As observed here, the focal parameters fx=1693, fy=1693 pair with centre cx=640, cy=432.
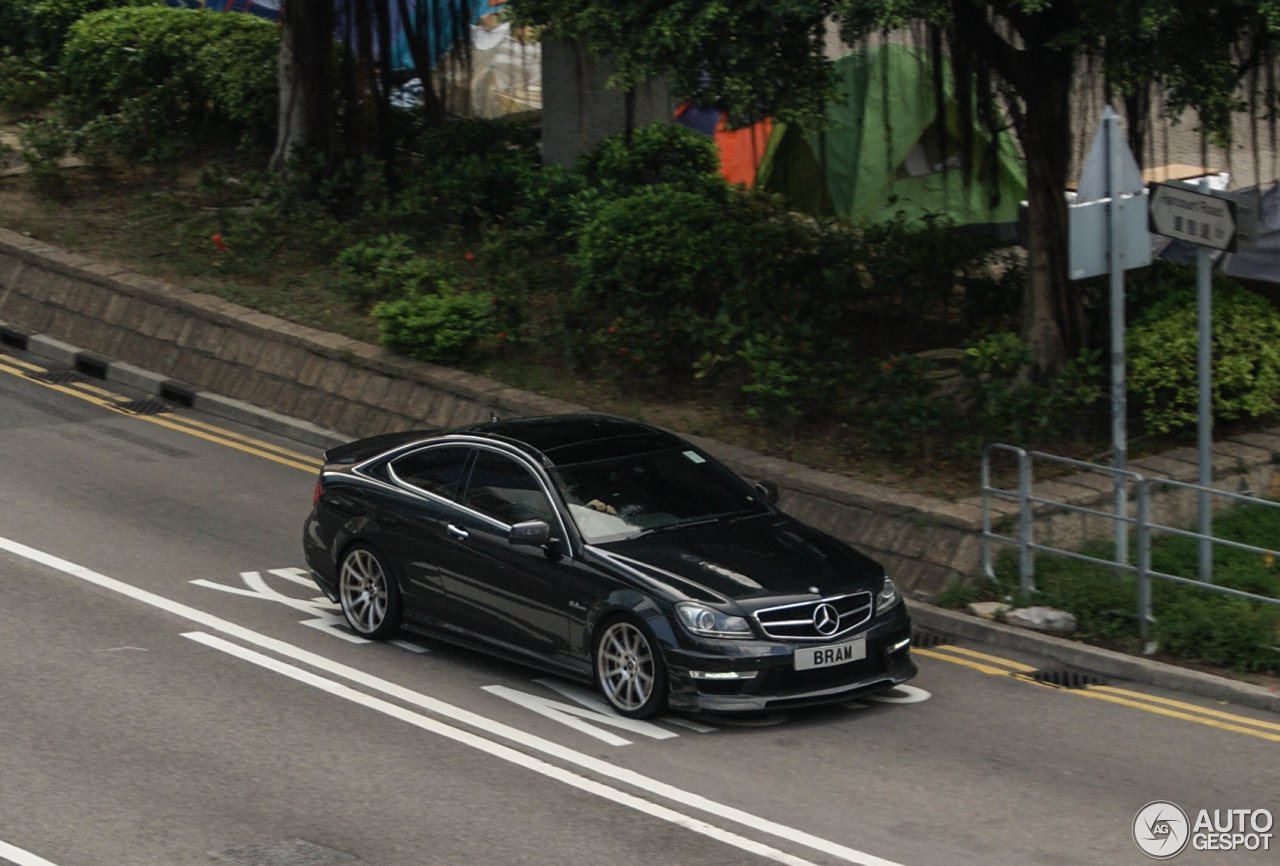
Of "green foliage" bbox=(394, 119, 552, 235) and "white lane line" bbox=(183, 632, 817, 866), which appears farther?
"green foliage" bbox=(394, 119, 552, 235)

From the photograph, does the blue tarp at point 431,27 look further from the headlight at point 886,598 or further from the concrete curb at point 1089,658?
the headlight at point 886,598

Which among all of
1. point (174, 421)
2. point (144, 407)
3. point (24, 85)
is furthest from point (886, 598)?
point (24, 85)

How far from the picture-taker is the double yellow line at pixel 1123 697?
31.9 feet

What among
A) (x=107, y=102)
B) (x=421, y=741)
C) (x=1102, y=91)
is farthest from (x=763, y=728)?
(x=107, y=102)

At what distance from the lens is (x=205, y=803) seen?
26.8 feet

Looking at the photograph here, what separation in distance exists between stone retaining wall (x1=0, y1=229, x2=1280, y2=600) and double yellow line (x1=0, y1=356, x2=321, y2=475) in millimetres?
552

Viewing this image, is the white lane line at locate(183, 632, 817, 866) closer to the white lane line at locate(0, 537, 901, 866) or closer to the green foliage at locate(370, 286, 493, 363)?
the white lane line at locate(0, 537, 901, 866)

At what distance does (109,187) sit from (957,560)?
1349 cm

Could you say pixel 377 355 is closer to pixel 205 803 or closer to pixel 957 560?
pixel 957 560

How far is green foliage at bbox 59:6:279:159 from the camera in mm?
22062

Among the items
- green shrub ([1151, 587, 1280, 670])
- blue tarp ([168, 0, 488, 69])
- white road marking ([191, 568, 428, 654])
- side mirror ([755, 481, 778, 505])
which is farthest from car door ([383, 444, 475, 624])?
blue tarp ([168, 0, 488, 69])

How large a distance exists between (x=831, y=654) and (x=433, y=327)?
7.44 meters
